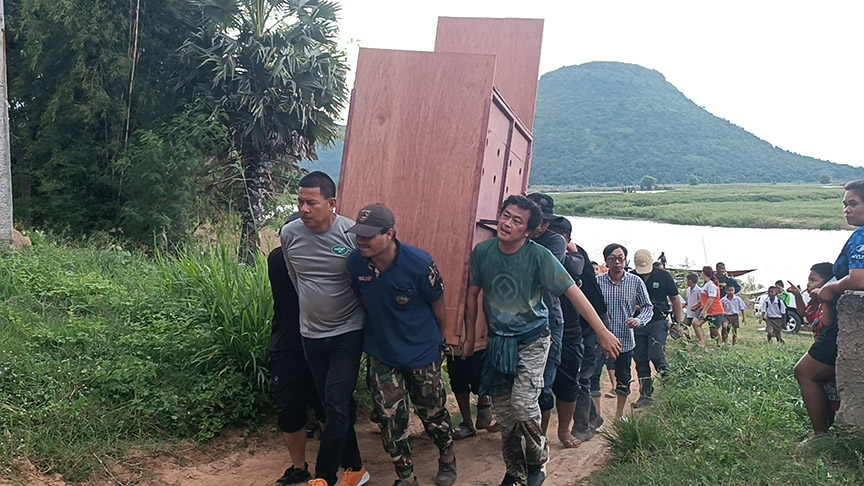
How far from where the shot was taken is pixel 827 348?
4.74 m

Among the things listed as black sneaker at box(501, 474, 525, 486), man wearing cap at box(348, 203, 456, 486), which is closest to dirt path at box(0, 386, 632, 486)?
black sneaker at box(501, 474, 525, 486)

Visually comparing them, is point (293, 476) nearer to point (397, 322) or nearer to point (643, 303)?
point (397, 322)

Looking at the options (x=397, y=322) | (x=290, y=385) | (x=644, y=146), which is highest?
(x=644, y=146)

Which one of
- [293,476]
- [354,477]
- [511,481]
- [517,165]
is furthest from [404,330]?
[517,165]

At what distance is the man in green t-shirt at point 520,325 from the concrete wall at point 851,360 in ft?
5.17

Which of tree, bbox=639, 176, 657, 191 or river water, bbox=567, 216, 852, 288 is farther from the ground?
tree, bbox=639, 176, 657, 191

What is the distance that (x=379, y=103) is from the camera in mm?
4566

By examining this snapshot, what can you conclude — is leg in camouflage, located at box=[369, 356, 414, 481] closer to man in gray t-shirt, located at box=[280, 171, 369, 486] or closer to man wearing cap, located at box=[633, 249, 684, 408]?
man in gray t-shirt, located at box=[280, 171, 369, 486]

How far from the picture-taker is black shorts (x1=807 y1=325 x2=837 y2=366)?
4.71 meters

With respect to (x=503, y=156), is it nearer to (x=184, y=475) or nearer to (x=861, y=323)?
(x=861, y=323)

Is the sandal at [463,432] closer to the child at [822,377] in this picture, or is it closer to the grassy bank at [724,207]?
the child at [822,377]

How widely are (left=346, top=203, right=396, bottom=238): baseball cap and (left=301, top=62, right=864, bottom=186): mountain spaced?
7804cm

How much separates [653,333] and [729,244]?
44088mm

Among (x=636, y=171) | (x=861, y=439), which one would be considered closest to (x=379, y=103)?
(x=861, y=439)
